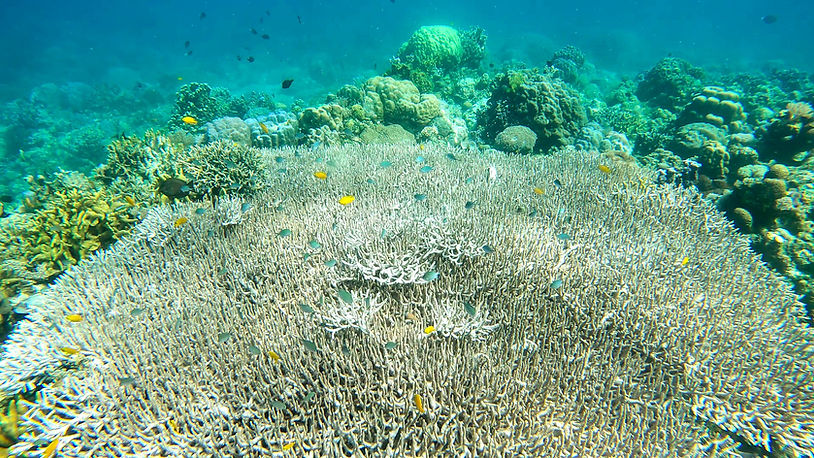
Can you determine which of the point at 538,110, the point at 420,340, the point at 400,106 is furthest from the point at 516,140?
the point at 420,340

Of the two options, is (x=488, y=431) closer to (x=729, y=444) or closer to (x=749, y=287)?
(x=729, y=444)

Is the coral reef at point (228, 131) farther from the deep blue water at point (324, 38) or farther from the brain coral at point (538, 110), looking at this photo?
the deep blue water at point (324, 38)

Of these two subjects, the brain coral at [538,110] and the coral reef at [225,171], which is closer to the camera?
the coral reef at [225,171]

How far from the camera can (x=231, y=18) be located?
3469 inches

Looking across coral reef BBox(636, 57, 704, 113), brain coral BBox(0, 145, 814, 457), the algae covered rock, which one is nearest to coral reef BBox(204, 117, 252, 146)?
brain coral BBox(0, 145, 814, 457)

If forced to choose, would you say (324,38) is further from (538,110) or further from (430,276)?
(430,276)

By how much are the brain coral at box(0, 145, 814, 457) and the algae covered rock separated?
15.1ft

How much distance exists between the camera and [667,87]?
1703 cm

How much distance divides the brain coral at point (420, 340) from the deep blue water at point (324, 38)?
2475cm

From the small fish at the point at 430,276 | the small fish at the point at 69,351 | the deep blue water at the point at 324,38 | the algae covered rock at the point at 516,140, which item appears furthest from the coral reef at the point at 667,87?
the small fish at the point at 69,351

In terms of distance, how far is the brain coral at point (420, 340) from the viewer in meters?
2.74

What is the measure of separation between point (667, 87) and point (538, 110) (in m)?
11.9

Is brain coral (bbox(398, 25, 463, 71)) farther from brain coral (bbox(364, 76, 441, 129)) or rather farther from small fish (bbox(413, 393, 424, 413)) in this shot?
small fish (bbox(413, 393, 424, 413))

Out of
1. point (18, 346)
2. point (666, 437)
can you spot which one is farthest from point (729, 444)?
point (18, 346)
